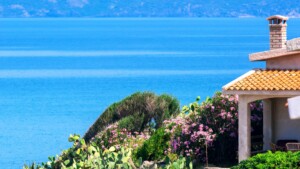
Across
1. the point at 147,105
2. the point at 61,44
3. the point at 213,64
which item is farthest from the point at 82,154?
the point at 61,44

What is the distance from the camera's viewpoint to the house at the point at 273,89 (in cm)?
2297

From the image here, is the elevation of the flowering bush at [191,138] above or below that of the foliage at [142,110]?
below

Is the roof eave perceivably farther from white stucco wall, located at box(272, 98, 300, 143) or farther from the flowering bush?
the flowering bush

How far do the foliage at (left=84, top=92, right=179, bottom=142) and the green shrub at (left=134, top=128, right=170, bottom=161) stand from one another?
4968mm

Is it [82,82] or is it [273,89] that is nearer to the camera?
[273,89]

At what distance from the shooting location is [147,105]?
3312cm

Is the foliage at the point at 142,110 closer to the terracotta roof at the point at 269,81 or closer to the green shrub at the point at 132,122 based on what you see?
the green shrub at the point at 132,122

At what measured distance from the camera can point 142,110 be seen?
3312 centimetres

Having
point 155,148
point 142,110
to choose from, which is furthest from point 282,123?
point 142,110

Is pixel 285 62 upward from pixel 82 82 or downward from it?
downward

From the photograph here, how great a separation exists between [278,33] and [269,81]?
8.38 ft

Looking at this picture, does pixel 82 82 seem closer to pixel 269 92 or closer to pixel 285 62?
pixel 285 62

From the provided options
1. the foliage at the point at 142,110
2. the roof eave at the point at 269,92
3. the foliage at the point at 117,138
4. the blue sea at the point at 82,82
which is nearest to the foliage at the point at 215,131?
the roof eave at the point at 269,92

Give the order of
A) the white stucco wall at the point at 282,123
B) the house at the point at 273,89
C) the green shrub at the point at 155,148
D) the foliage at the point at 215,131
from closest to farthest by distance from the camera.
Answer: the house at the point at 273,89 < the white stucco wall at the point at 282,123 < the foliage at the point at 215,131 < the green shrub at the point at 155,148
